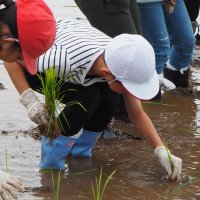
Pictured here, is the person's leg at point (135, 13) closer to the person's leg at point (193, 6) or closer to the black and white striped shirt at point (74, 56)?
the black and white striped shirt at point (74, 56)

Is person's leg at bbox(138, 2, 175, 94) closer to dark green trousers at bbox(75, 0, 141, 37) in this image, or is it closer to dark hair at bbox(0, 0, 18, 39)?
dark green trousers at bbox(75, 0, 141, 37)

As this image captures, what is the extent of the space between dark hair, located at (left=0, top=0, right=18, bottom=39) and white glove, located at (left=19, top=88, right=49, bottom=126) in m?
1.14

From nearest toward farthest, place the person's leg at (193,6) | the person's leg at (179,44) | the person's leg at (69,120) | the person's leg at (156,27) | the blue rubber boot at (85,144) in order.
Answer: the person's leg at (69,120)
the blue rubber boot at (85,144)
the person's leg at (156,27)
the person's leg at (179,44)
the person's leg at (193,6)

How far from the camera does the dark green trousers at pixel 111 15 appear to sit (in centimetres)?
491

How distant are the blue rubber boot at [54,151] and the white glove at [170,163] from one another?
0.54 m

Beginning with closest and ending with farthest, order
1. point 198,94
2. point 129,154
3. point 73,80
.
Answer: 1. point 73,80
2. point 129,154
3. point 198,94

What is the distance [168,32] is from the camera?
628 centimetres

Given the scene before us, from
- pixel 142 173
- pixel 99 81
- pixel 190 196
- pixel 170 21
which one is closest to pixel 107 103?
pixel 99 81

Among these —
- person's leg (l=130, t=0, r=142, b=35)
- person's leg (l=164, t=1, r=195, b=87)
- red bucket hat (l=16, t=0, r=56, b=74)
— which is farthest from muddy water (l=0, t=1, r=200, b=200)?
red bucket hat (l=16, t=0, r=56, b=74)

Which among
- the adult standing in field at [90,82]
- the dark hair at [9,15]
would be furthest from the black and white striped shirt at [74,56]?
the dark hair at [9,15]

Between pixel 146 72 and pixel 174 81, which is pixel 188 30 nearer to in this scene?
pixel 174 81

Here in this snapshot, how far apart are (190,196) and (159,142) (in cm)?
43

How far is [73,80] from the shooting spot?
425 cm

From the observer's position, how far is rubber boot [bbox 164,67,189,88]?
6.57 metres
